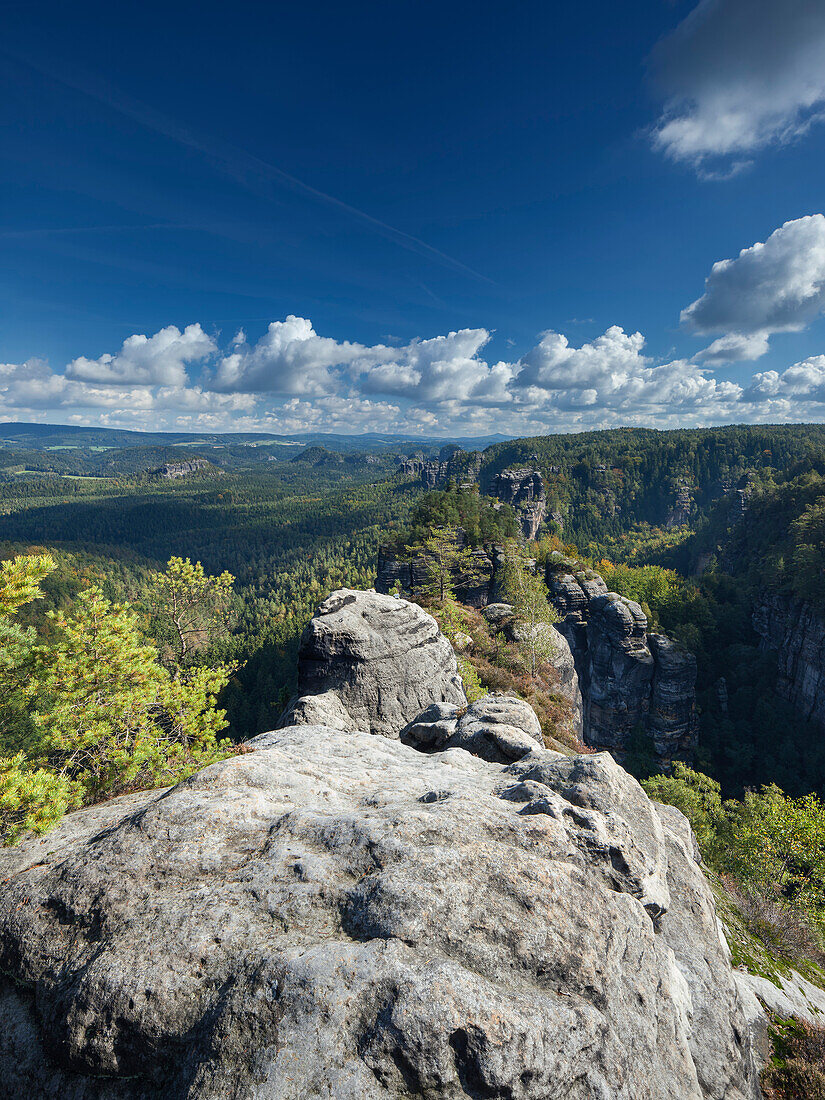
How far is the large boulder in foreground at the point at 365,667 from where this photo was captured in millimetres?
22578

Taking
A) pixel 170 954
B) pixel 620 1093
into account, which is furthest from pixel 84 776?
pixel 620 1093

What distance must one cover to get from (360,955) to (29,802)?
9450mm

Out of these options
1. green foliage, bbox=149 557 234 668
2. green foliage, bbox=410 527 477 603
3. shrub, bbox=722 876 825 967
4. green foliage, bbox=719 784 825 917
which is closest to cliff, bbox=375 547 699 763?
green foliage, bbox=410 527 477 603

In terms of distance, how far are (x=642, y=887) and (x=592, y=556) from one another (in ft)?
541

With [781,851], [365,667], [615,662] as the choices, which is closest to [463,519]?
[615,662]

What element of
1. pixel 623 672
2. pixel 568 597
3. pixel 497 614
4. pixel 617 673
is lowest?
pixel 617 673

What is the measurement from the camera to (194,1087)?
5.43 m

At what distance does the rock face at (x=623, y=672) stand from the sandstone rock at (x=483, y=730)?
52694mm

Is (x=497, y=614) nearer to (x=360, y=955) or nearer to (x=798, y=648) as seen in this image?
(x=360, y=955)

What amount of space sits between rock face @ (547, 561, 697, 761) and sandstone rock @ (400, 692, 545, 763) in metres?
52.7

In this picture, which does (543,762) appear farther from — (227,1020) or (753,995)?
(227,1020)

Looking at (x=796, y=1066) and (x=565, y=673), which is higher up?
(x=796, y=1066)

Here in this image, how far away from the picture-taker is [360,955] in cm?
643

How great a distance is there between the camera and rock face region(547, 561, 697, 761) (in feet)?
215
